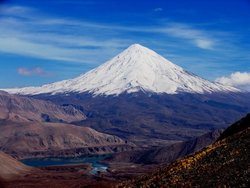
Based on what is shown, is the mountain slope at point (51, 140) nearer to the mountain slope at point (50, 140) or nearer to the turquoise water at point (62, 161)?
the mountain slope at point (50, 140)

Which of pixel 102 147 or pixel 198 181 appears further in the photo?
pixel 102 147

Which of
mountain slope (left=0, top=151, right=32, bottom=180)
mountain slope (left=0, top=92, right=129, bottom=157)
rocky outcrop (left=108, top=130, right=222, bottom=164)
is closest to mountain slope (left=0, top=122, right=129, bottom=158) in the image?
mountain slope (left=0, top=92, right=129, bottom=157)

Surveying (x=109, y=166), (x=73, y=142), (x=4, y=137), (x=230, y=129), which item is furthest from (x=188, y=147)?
(x=230, y=129)

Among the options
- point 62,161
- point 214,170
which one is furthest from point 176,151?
point 214,170

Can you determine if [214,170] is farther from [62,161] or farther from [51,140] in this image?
[51,140]

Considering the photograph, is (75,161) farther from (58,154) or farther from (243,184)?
(243,184)

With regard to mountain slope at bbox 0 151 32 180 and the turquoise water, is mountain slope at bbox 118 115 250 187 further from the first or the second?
the turquoise water
